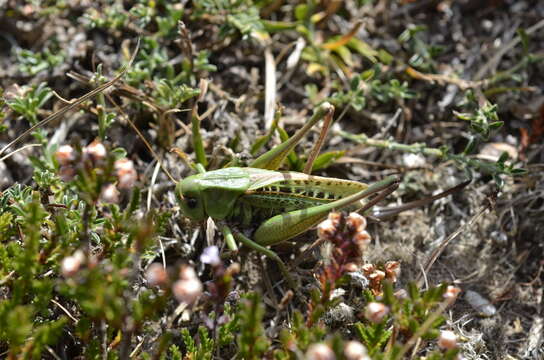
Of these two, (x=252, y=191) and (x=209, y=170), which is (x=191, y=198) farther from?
(x=209, y=170)

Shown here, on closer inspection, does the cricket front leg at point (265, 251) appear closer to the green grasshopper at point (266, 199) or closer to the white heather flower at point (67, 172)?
the green grasshopper at point (266, 199)

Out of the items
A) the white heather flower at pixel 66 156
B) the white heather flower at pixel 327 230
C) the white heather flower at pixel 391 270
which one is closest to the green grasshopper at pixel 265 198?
the white heather flower at pixel 391 270

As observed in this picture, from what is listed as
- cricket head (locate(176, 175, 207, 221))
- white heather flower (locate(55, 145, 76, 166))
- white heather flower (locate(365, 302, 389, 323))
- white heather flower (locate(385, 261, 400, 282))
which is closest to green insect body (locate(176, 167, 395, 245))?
cricket head (locate(176, 175, 207, 221))

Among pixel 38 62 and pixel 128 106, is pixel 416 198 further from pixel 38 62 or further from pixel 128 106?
pixel 38 62

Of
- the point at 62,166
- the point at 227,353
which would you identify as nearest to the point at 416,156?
the point at 227,353

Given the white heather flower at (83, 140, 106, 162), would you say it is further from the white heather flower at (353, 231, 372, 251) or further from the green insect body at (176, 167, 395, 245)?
the white heather flower at (353, 231, 372, 251)

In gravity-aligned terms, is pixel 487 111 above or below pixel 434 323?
above

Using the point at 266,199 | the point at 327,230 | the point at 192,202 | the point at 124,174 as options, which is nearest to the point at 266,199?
the point at 266,199
